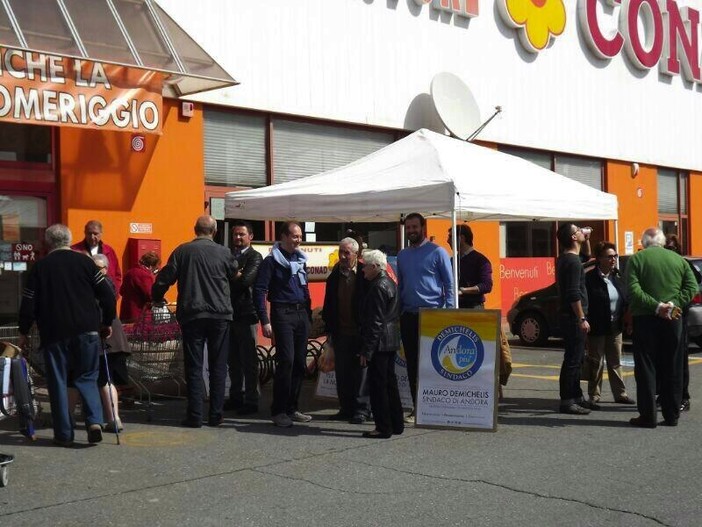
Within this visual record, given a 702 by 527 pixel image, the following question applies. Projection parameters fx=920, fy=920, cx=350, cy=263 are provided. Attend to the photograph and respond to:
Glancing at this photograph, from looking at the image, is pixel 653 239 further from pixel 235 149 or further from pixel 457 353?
pixel 235 149

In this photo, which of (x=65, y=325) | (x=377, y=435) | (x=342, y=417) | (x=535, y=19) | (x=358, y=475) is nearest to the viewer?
(x=358, y=475)

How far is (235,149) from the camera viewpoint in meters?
14.6

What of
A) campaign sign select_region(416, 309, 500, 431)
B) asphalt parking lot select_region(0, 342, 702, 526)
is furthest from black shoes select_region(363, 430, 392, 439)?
campaign sign select_region(416, 309, 500, 431)

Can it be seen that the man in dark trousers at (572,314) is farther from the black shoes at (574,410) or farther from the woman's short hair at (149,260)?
the woman's short hair at (149,260)

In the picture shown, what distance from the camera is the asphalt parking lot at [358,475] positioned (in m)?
5.60

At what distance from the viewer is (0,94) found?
10.4 m

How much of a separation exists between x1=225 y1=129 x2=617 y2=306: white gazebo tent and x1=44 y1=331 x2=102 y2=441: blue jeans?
122 inches

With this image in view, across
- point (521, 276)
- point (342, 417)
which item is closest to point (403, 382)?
point (342, 417)

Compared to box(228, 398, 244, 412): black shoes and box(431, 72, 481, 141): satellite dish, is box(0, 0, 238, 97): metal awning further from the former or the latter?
box(431, 72, 481, 141): satellite dish

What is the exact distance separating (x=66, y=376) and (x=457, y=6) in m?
12.7

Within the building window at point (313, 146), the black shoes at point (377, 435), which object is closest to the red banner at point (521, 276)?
the building window at point (313, 146)

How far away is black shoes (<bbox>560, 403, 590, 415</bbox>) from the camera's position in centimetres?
911

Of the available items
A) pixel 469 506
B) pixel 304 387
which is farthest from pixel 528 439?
pixel 304 387

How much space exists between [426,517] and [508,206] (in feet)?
14.9
